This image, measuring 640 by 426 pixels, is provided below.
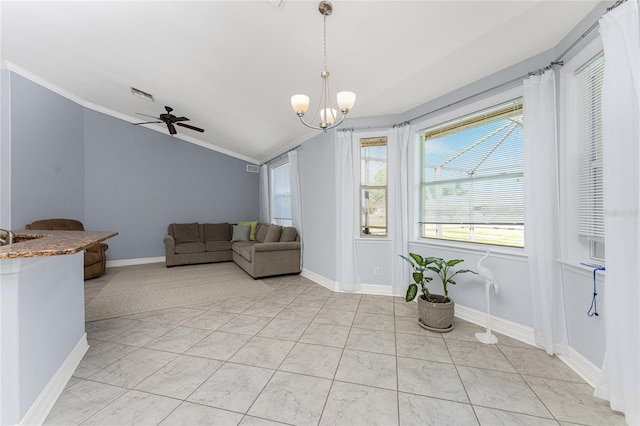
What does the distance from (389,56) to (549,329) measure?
2.75 metres

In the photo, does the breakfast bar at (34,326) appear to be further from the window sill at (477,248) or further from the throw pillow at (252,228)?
the throw pillow at (252,228)

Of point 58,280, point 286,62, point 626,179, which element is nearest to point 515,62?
point 626,179

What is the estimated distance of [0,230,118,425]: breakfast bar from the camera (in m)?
1.29

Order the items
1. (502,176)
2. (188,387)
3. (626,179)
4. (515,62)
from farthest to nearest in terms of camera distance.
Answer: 1. (502,176)
2. (515,62)
3. (188,387)
4. (626,179)

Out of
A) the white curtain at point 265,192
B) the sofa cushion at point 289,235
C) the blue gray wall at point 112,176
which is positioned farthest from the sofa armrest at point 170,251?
the sofa cushion at point 289,235

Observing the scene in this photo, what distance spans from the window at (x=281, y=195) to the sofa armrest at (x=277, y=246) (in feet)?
3.73

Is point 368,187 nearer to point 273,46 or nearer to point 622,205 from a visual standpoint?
point 273,46

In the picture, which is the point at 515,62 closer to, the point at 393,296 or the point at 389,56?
the point at 389,56

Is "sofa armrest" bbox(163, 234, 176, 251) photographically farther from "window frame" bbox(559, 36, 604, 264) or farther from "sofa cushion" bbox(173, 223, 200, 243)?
"window frame" bbox(559, 36, 604, 264)

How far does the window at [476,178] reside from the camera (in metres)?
2.52

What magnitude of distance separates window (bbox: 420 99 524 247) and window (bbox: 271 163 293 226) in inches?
123

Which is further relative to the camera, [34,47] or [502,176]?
[34,47]

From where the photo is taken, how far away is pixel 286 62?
106 inches

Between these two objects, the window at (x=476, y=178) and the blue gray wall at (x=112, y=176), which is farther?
the blue gray wall at (x=112, y=176)
